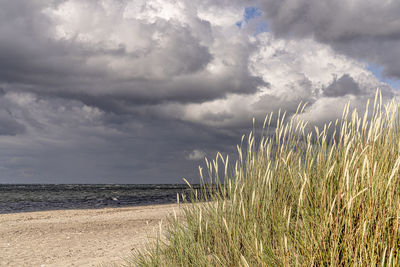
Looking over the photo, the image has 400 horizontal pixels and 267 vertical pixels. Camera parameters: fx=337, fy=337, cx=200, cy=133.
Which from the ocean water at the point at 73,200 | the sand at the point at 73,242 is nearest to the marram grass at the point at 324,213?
the sand at the point at 73,242

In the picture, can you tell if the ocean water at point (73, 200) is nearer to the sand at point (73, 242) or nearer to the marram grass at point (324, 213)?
the sand at point (73, 242)

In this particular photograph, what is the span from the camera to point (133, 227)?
1294 centimetres

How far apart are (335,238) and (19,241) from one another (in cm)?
1139

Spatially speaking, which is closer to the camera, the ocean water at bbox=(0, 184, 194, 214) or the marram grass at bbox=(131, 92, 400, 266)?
the marram grass at bbox=(131, 92, 400, 266)

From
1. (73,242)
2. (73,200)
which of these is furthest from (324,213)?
(73,200)

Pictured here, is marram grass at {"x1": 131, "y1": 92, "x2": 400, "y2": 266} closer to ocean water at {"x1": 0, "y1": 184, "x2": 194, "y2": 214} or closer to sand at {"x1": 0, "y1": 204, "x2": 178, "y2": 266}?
sand at {"x1": 0, "y1": 204, "x2": 178, "y2": 266}

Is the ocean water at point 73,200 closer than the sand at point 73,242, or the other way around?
the sand at point 73,242

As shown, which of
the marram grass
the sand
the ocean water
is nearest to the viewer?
the marram grass

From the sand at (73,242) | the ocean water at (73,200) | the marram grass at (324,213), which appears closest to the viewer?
the marram grass at (324,213)

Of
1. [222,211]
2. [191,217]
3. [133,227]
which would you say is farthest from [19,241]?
[222,211]

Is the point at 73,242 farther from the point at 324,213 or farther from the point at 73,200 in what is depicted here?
the point at 73,200

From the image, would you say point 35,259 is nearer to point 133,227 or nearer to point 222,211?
point 133,227

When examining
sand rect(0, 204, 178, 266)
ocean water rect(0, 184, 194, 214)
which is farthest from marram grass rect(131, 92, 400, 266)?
ocean water rect(0, 184, 194, 214)

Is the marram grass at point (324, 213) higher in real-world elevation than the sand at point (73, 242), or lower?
higher
